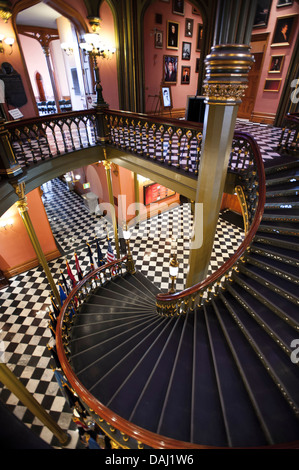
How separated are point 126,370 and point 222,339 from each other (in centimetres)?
142

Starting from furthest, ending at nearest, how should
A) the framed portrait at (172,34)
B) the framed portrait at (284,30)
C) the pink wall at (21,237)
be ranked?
the framed portrait at (172,34) → the framed portrait at (284,30) → the pink wall at (21,237)

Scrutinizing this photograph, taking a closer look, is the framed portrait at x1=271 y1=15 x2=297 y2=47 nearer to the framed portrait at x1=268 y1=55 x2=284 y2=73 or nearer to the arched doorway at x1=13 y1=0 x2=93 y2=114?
the framed portrait at x1=268 y1=55 x2=284 y2=73

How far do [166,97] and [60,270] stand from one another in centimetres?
790

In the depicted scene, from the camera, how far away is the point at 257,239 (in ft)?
13.0

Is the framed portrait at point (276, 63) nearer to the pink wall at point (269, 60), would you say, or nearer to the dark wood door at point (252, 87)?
the pink wall at point (269, 60)

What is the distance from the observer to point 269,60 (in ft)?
26.2

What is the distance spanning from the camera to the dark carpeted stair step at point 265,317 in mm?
2779

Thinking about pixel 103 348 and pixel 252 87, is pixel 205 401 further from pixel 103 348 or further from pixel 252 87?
pixel 252 87

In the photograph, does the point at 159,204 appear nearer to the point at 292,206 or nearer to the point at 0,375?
the point at 292,206

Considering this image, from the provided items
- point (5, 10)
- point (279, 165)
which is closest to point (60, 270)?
point (279, 165)

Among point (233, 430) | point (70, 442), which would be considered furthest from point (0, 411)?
point (70, 442)

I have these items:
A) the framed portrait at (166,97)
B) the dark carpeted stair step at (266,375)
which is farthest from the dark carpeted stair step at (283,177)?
the framed portrait at (166,97)

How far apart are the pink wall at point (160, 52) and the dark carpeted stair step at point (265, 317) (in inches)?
326

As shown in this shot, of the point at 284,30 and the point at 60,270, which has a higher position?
the point at 284,30
